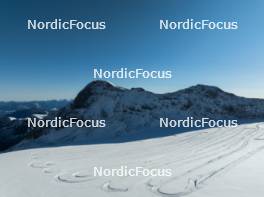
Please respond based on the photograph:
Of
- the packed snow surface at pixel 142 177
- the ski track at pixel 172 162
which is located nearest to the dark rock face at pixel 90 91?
the ski track at pixel 172 162

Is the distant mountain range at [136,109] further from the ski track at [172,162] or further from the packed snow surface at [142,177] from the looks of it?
the packed snow surface at [142,177]

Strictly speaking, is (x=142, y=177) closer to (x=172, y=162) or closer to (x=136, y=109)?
(x=172, y=162)

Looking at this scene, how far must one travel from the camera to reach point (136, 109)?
81.4 feet

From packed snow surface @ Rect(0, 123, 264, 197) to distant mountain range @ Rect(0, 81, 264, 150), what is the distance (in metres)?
9.04

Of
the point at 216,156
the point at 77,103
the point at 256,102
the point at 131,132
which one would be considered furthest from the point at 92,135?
the point at 256,102

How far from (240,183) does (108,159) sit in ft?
16.0

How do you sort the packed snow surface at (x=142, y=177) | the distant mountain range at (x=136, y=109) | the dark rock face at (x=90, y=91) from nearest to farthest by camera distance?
the packed snow surface at (x=142, y=177), the distant mountain range at (x=136, y=109), the dark rock face at (x=90, y=91)

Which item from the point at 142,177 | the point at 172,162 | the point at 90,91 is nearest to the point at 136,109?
the point at 90,91

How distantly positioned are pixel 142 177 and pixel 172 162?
2219 millimetres

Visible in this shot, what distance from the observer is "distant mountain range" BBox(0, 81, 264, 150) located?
21.8 metres

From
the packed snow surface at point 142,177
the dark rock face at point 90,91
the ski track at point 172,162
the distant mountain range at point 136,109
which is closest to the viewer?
the packed snow surface at point 142,177

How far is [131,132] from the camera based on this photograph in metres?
20.5

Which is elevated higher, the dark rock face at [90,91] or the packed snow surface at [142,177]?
the dark rock face at [90,91]

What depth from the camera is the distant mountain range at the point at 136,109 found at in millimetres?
21812
